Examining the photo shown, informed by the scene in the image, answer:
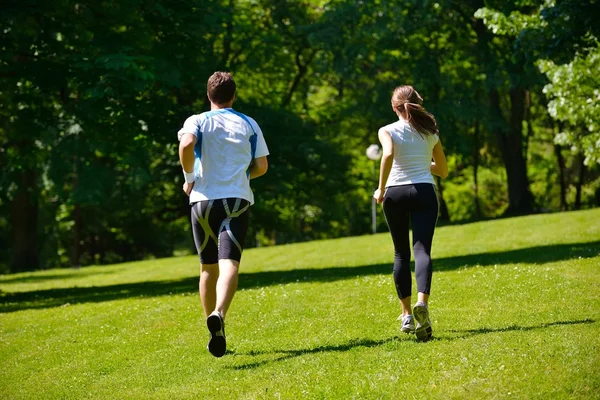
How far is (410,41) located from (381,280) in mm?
23190

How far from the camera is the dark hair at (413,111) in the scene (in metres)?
7.40

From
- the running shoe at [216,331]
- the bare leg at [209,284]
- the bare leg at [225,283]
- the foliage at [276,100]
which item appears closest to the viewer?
the running shoe at [216,331]

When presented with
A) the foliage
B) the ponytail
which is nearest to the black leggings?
the ponytail

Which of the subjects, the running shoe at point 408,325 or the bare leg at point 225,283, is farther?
the running shoe at point 408,325

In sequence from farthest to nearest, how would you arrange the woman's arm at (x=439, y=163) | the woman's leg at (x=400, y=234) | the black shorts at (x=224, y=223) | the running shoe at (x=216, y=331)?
the woman's arm at (x=439, y=163), the woman's leg at (x=400, y=234), the black shorts at (x=224, y=223), the running shoe at (x=216, y=331)

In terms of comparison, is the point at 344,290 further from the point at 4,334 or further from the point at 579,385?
the point at 579,385

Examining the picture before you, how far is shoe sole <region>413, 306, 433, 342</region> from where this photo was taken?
706 cm

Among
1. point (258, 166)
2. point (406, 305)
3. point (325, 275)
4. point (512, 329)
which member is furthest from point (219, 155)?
point (325, 275)

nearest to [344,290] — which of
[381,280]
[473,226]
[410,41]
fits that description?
[381,280]

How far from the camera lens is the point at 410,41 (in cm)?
3397

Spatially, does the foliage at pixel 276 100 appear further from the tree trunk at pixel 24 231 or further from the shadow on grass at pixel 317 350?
the shadow on grass at pixel 317 350

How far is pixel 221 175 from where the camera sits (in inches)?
278

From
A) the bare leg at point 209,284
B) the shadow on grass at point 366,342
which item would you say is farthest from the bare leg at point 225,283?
the shadow on grass at point 366,342

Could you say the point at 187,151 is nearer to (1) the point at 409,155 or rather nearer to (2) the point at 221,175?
(2) the point at 221,175
